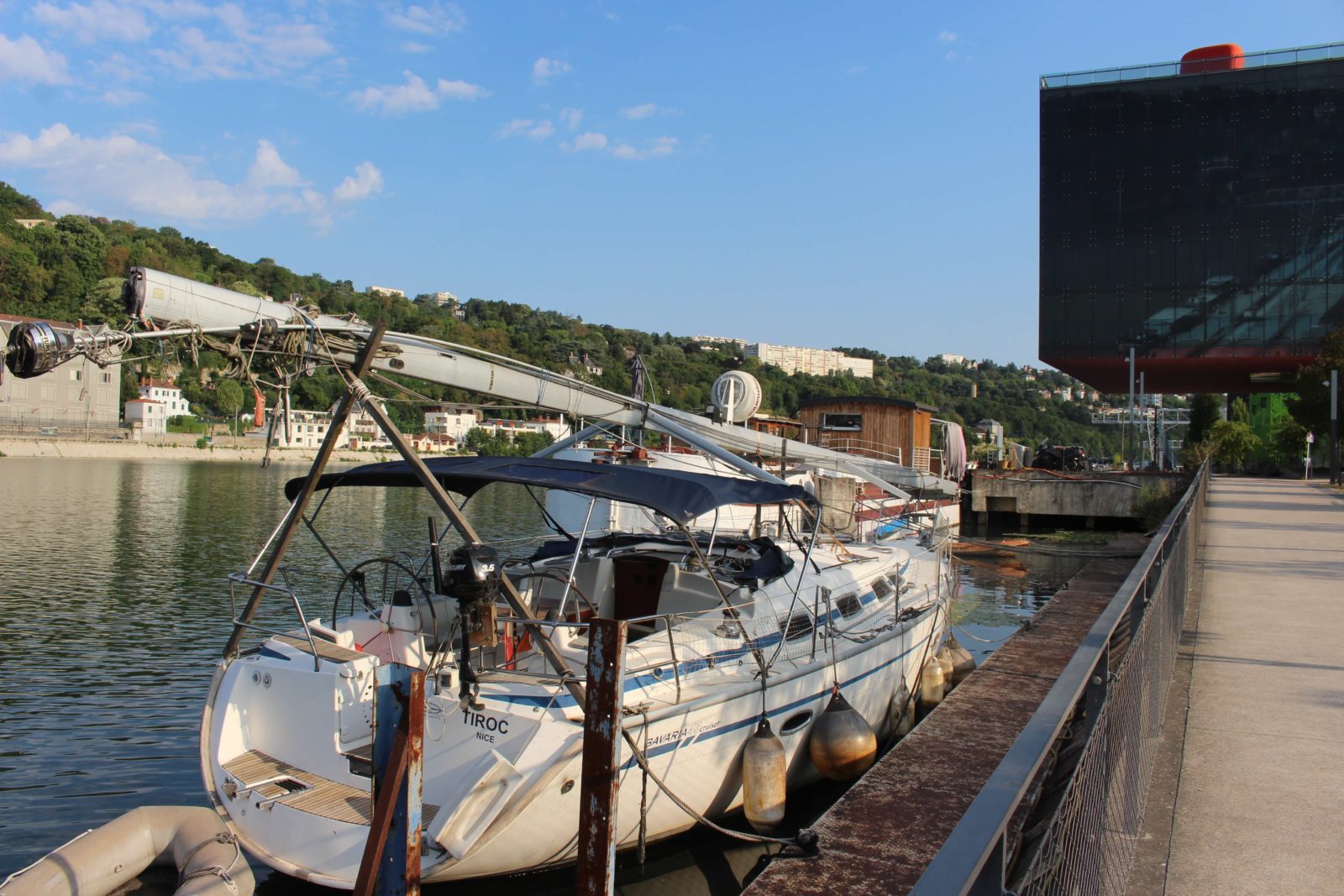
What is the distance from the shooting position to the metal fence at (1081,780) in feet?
7.97

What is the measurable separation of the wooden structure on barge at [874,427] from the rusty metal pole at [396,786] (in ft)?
114

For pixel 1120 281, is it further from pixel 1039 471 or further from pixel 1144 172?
pixel 1039 471

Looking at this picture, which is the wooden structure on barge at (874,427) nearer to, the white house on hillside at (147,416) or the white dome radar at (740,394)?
the white dome radar at (740,394)

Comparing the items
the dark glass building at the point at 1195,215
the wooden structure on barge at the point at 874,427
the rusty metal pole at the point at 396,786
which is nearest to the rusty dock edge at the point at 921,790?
the rusty metal pole at the point at 396,786

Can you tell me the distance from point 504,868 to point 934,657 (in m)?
8.01

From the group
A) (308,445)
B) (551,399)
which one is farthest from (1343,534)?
(308,445)

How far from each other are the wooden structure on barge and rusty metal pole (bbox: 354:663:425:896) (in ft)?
114

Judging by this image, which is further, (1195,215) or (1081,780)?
(1195,215)

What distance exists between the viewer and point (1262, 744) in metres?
6.74

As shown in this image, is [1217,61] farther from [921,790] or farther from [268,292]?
[268,292]

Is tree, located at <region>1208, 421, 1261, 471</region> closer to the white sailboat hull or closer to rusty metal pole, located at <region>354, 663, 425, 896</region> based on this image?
the white sailboat hull

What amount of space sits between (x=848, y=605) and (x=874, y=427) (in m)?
29.2

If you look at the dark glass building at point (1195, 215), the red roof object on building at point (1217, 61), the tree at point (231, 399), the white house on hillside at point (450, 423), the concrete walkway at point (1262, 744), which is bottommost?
the concrete walkway at point (1262, 744)

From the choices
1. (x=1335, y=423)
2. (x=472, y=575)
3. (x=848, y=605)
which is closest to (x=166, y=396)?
(x=1335, y=423)
